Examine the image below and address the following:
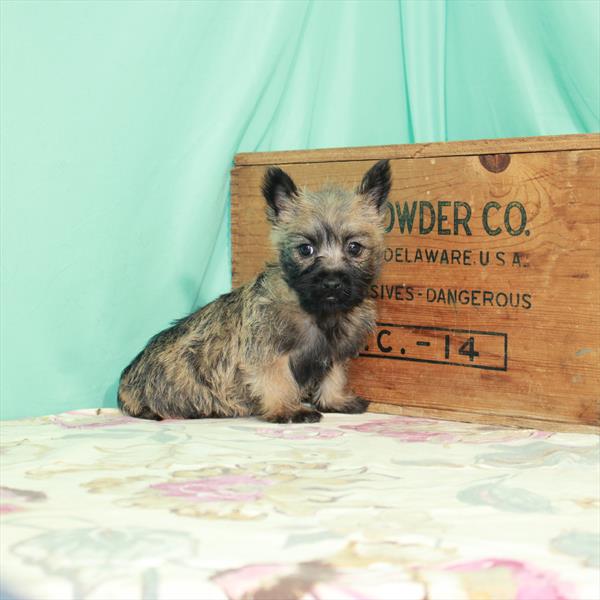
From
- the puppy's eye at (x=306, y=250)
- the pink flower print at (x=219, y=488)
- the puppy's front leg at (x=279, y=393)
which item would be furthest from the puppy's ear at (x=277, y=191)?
the pink flower print at (x=219, y=488)

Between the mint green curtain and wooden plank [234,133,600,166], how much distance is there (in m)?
0.21

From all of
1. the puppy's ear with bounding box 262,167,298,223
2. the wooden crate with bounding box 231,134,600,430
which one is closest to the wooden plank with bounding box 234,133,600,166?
the wooden crate with bounding box 231,134,600,430

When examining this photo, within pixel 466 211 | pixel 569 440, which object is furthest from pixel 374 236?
pixel 569 440

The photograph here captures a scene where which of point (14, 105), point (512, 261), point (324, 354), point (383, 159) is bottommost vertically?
point (324, 354)

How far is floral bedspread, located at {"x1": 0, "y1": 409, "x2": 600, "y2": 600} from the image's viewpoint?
151 centimetres

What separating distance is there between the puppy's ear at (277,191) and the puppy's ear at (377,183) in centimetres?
21

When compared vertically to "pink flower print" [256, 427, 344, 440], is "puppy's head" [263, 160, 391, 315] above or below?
above

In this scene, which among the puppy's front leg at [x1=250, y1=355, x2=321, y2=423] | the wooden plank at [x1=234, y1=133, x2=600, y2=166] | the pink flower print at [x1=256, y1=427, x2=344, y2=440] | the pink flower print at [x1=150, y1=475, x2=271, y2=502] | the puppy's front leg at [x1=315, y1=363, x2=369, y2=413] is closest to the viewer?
the pink flower print at [x1=150, y1=475, x2=271, y2=502]

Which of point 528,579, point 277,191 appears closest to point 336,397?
point 277,191

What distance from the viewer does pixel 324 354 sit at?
9.21 ft

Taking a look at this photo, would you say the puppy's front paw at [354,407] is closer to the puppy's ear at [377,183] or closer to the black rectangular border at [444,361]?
the black rectangular border at [444,361]

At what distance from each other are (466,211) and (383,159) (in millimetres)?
325

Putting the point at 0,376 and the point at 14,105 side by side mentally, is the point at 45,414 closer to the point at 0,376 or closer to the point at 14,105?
the point at 0,376

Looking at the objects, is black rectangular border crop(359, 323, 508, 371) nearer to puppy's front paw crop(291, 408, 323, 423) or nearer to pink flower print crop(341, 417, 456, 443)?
pink flower print crop(341, 417, 456, 443)
